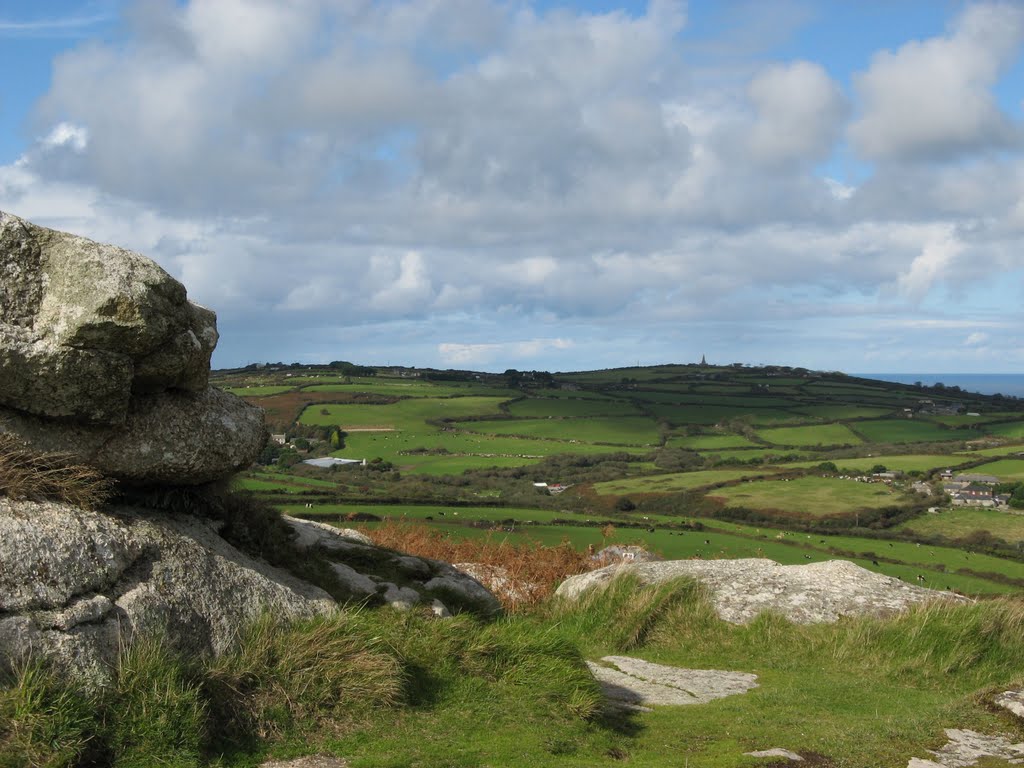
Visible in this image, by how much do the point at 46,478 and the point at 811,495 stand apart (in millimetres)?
55643

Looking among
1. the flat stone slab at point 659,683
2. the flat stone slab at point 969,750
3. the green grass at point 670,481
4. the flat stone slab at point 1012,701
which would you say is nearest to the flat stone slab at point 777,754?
the flat stone slab at point 969,750

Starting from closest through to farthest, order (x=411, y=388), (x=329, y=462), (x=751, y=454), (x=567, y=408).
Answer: (x=329, y=462)
(x=751, y=454)
(x=567, y=408)
(x=411, y=388)

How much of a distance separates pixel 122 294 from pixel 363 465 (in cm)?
5818

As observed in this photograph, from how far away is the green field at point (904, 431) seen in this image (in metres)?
89.9

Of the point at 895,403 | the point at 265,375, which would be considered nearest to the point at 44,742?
the point at 265,375

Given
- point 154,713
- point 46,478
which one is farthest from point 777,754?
point 46,478

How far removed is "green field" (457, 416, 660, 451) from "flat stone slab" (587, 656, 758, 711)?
245ft

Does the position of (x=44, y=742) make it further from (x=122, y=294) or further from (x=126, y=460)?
(x=122, y=294)

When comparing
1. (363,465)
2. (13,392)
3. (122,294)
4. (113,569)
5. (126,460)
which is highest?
(122,294)

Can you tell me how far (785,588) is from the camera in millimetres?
15945

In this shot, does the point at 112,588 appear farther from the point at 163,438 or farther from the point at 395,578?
the point at 395,578

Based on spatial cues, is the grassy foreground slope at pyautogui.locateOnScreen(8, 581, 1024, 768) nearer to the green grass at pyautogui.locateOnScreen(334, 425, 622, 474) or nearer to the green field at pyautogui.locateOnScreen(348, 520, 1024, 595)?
the green field at pyautogui.locateOnScreen(348, 520, 1024, 595)

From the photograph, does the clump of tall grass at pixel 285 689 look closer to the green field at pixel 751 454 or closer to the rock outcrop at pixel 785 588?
the rock outcrop at pixel 785 588

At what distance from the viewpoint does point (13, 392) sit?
941cm
